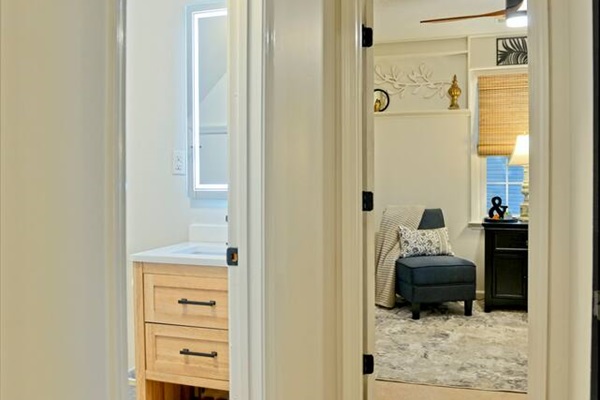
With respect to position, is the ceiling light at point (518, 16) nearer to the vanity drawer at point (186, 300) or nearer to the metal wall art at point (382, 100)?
the metal wall art at point (382, 100)

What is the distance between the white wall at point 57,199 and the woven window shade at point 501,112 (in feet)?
16.5

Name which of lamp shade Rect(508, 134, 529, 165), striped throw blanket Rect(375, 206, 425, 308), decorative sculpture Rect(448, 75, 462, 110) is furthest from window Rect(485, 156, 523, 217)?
striped throw blanket Rect(375, 206, 425, 308)

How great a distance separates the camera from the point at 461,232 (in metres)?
5.36

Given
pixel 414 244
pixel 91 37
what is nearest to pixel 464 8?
pixel 414 244

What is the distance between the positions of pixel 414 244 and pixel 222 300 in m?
2.97

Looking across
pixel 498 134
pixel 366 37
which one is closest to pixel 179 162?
pixel 366 37

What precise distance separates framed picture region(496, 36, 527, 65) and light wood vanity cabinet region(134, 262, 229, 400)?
416 centimetres

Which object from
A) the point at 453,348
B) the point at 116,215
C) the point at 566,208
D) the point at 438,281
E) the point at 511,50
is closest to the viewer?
the point at 116,215

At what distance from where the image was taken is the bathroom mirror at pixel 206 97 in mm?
2758

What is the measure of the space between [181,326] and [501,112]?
4.10m

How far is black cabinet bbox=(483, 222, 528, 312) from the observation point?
4.67 meters

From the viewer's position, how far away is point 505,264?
4707mm

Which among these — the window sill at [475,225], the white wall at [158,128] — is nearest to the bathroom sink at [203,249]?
the white wall at [158,128]

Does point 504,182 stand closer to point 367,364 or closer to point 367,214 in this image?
point 367,214
